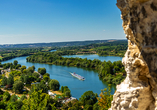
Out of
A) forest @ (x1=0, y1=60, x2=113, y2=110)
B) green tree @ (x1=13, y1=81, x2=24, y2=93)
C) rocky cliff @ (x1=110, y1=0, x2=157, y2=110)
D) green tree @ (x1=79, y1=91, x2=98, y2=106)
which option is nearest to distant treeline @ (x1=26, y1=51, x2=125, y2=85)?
forest @ (x1=0, y1=60, x2=113, y2=110)

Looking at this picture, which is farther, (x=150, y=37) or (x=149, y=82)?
(x=149, y=82)

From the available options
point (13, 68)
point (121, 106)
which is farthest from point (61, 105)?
point (13, 68)

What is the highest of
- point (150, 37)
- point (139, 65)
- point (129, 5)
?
point (129, 5)

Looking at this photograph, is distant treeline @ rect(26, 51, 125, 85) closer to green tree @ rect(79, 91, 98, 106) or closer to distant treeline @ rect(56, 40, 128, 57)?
green tree @ rect(79, 91, 98, 106)

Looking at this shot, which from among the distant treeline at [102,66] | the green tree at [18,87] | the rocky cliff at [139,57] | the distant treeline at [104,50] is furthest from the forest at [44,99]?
the distant treeline at [104,50]

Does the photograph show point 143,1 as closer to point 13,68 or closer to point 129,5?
point 129,5

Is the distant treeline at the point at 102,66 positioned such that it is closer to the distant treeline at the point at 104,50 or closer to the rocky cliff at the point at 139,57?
the rocky cliff at the point at 139,57

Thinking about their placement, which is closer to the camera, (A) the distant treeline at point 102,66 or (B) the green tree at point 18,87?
(B) the green tree at point 18,87

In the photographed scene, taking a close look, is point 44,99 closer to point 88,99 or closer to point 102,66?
point 88,99
